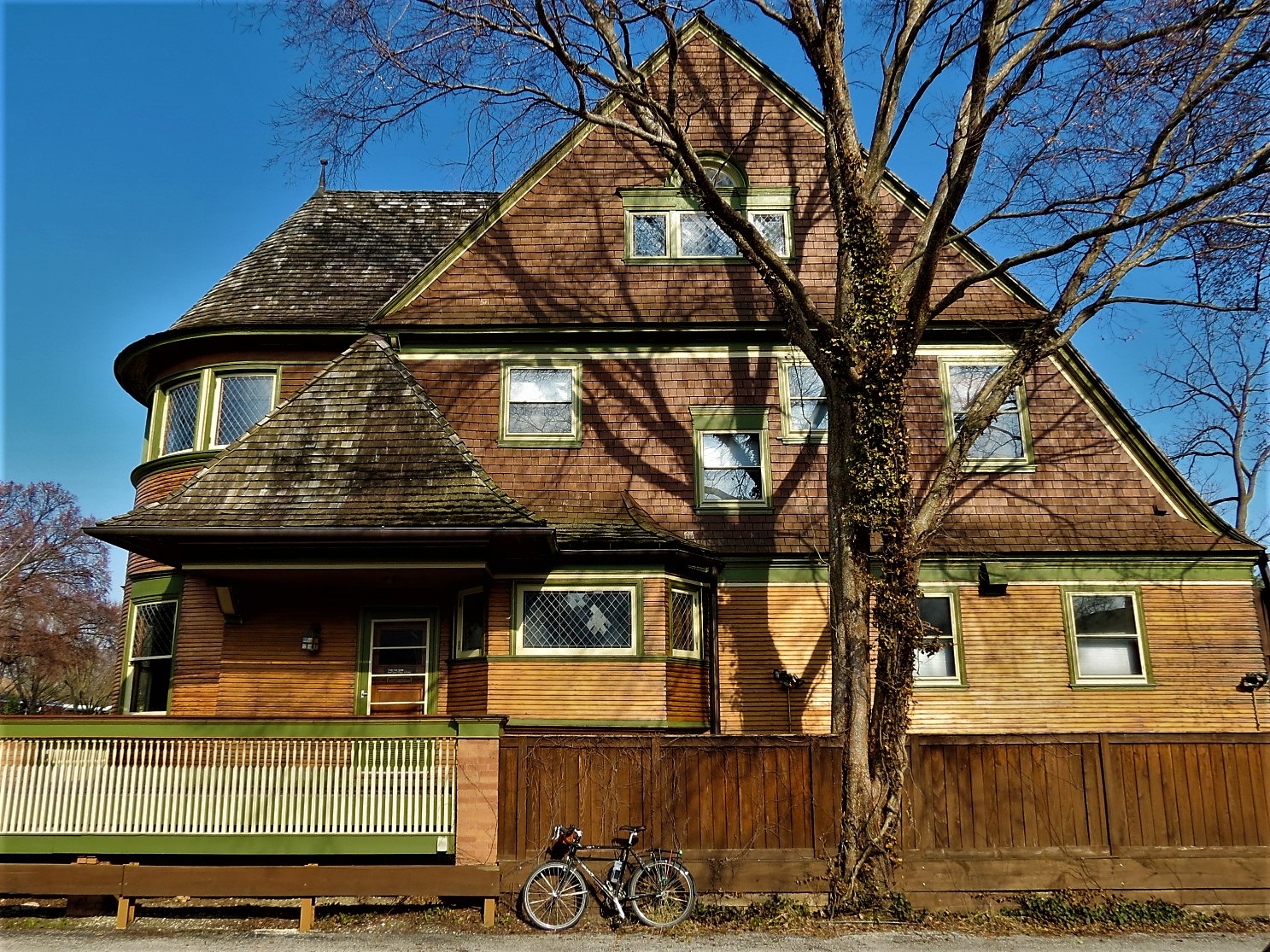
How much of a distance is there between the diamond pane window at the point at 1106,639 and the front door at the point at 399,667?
9.14 m

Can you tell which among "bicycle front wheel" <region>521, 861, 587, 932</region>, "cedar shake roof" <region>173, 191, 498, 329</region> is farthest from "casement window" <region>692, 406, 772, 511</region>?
"bicycle front wheel" <region>521, 861, 587, 932</region>

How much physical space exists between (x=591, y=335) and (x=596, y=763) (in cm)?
707

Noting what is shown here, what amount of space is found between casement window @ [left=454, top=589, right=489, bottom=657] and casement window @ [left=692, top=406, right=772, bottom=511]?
3.43 meters

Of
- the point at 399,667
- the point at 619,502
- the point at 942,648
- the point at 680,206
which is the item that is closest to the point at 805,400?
the point at 619,502

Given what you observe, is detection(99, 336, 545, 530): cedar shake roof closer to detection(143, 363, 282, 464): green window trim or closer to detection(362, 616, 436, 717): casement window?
detection(143, 363, 282, 464): green window trim

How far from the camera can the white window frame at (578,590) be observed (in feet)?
43.1

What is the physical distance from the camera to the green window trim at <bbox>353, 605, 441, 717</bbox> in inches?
545

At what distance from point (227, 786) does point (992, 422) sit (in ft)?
37.2

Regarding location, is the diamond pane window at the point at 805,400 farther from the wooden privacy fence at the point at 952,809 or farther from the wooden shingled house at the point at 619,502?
the wooden privacy fence at the point at 952,809

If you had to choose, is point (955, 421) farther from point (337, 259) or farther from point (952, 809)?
point (337, 259)

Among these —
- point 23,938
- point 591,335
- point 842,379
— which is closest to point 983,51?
point 842,379

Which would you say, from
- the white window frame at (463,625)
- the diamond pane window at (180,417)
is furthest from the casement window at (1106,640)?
the diamond pane window at (180,417)

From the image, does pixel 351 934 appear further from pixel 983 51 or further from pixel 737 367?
pixel 983 51

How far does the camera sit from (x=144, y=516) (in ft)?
41.2
